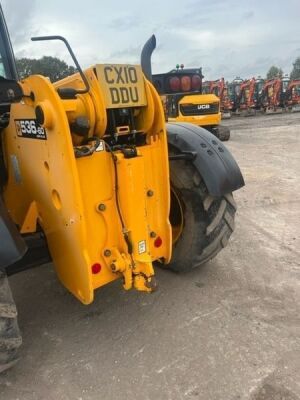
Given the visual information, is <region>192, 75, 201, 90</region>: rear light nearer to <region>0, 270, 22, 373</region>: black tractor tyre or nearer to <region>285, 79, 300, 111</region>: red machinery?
<region>0, 270, 22, 373</region>: black tractor tyre

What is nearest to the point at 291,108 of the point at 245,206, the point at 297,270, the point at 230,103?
the point at 230,103

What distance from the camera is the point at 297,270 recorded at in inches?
136

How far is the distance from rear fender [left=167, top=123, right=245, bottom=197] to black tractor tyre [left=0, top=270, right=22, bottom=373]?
4.96 feet

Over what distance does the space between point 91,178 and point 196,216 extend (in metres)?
1.08

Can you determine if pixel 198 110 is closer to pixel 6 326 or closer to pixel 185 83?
pixel 185 83

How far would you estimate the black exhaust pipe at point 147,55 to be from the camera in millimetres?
2535

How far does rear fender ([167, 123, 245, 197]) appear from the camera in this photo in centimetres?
294

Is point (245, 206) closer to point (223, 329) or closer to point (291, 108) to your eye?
point (223, 329)

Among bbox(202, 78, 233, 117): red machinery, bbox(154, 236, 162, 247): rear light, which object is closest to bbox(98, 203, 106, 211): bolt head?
bbox(154, 236, 162, 247): rear light

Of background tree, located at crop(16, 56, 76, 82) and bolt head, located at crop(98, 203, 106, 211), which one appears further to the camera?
background tree, located at crop(16, 56, 76, 82)

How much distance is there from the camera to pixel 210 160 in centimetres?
298

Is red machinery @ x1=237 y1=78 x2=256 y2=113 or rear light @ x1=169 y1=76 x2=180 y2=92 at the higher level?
rear light @ x1=169 y1=76 x2=180 y2=92

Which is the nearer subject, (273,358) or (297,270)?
(273,358)

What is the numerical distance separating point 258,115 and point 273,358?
75.9ft
